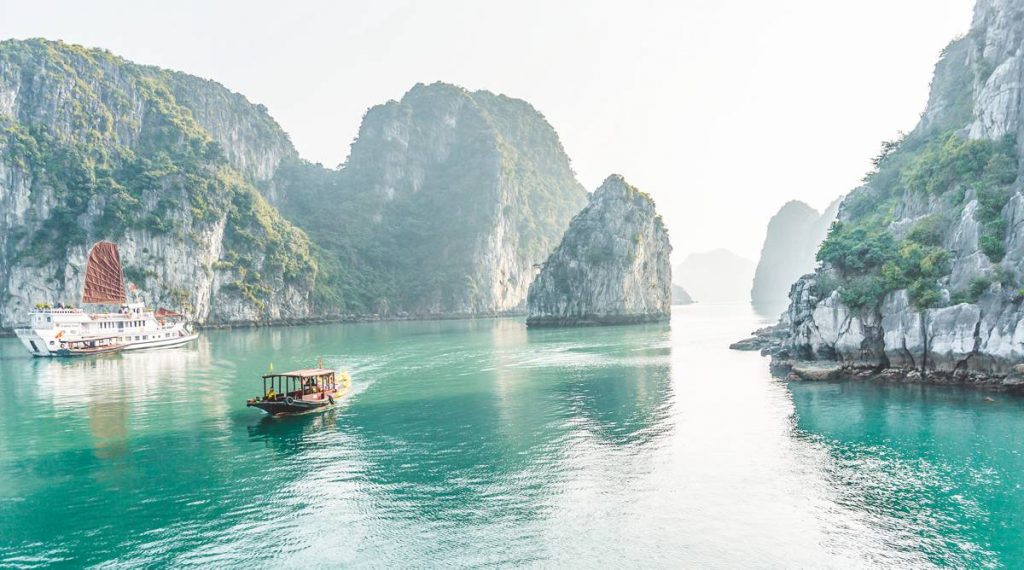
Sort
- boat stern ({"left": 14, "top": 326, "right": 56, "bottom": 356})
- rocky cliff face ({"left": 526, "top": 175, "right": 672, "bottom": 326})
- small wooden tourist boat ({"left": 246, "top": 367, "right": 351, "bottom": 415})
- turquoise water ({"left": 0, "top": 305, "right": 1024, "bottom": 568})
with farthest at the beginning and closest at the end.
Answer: rocky cliff face ({"left": 526, "top": 175, "right": 672, "bottom": 326}) → boat stern ({"left": 14, "top": 326, "right": 56, "bottom": 356}) → small wooden tourist boat ({"left": 246, "top": 367, "right": 351, "bottom": 415}) → turquoise water ({"left": 0, "top": 305, "right": 1024, "bottom": 568})

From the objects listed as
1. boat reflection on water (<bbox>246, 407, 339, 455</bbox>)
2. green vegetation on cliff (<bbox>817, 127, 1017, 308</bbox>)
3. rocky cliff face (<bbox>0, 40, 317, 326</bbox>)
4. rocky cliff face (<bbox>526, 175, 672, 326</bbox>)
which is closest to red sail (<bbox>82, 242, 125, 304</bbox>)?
rocky cliff face (<bbox>0, 40, 317, 326</bbox>)

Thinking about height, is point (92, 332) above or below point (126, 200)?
below

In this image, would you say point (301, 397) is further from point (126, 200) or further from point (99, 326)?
point (126, 200)

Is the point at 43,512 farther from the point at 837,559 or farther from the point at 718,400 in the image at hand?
the point at 718,400

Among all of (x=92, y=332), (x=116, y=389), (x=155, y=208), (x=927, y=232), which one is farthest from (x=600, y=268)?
(x=116, y=389)

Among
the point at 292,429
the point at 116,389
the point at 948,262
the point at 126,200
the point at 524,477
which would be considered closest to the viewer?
the point at 524,477

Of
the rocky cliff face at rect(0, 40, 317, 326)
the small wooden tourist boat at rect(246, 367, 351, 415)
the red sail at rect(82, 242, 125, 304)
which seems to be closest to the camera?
the small wooden tourist boat at rect(246, 367, 351, 415)

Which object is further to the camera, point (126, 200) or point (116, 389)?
point (126, 200)

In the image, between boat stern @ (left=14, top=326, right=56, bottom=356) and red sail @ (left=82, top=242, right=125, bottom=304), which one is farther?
red sail @ (left=82, top=242, right=125, bottom=304)

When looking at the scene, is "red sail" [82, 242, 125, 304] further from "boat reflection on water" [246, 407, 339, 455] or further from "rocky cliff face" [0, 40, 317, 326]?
"boat reflection on water" [246, 407, 339, 455]
